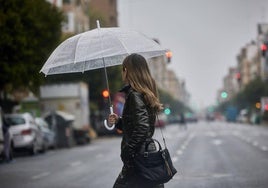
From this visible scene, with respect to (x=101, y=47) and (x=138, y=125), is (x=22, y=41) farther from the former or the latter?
(x=138, y=125)

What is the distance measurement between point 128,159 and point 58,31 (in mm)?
32199

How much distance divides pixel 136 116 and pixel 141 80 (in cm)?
33

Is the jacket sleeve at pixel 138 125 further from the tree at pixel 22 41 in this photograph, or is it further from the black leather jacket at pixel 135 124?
the tree at pixel 22 41

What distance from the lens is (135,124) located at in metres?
6.24

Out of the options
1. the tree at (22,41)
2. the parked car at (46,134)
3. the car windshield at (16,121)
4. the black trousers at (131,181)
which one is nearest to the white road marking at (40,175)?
the tree at (22,41)

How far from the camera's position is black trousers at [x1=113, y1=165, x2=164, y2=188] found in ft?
20.7

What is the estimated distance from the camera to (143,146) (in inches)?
248

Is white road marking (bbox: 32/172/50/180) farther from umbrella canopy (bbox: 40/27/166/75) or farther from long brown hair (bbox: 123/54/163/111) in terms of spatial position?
long brown hair (bbox: 123/54/163/111)

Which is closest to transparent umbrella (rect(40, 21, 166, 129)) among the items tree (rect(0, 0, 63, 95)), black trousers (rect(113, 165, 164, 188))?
black trousers (rect(113, 165, 164, 188))

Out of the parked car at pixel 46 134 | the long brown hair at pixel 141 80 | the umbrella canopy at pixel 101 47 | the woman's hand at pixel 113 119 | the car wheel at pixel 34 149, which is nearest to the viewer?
the long brown hair at pixel 141 80

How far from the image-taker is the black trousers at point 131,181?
249 inches

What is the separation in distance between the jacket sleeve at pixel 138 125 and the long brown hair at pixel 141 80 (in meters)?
0.08

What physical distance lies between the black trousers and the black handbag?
0.05 m

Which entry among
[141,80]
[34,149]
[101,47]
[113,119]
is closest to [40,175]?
[101,47]
